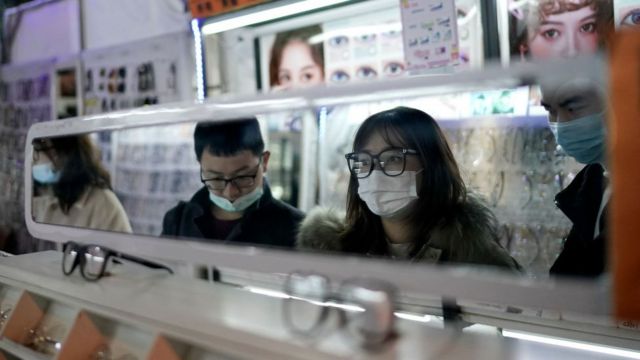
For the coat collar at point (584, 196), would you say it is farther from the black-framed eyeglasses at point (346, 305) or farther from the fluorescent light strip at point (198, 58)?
the fluorescent light strip at point (198, 58)

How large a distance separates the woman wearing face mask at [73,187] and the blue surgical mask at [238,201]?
0.35 meters

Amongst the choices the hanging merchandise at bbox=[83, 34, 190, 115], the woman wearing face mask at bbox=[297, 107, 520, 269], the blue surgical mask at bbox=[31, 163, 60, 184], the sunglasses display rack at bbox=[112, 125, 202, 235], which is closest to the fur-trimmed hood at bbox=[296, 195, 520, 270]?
the woman wearing face mask at bbox=[297, 107, 520, 269]

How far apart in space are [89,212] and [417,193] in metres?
1.04

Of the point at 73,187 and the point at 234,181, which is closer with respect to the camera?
the point at 234,181

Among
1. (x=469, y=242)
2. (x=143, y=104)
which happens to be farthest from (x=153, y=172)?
(x=143, y=104)

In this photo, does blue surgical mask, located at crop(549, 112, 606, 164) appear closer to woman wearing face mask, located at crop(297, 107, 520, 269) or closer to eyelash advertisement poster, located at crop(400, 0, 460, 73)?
woman wearing face mask, located at crop(297, 107, 520, 269)

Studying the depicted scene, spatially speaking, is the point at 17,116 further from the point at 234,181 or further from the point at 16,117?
the point at 234,181

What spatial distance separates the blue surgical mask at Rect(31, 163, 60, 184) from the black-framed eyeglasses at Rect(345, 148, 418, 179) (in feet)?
3.63

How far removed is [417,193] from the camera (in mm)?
1012

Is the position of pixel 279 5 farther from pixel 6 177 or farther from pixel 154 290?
pixel 6 177

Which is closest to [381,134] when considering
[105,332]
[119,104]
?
[105,332]

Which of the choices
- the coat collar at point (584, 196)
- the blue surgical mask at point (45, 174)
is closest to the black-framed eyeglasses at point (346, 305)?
the coat collar at point (584, 196)

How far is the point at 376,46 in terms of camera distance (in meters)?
2.21

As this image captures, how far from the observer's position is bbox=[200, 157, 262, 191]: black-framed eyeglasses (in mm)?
1232
